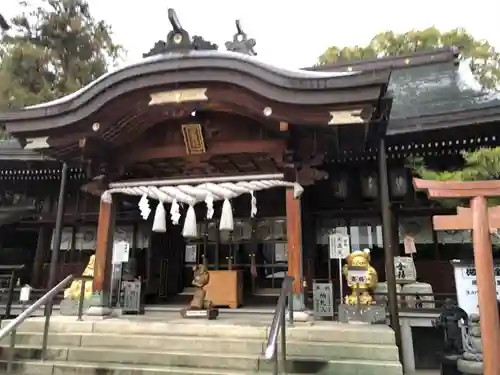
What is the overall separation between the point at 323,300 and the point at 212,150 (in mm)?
3332

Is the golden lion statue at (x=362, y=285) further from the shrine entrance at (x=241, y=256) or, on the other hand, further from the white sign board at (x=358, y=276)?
the shrine entrance at (x=241, y=256)

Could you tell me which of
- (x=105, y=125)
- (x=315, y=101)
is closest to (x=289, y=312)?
(x=315, y=101)

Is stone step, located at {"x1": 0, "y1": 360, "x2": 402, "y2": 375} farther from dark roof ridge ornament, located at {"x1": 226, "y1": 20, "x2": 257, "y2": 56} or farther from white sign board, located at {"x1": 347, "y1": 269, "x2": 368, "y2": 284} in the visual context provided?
dark roof ridge ornament, located at {"x1": 226, "y1": 20, "x2": 257, "y2": 56}

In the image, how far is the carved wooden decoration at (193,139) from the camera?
7547 millimetres

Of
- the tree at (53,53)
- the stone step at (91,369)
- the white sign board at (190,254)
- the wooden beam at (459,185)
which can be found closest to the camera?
the wooden beam at (459,185)

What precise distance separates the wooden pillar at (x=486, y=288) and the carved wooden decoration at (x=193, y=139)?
4.62m

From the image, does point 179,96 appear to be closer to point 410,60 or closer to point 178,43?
point 178,43

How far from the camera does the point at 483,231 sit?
4.34 meters

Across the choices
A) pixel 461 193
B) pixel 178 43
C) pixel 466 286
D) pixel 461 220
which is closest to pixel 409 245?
pixel 466 286

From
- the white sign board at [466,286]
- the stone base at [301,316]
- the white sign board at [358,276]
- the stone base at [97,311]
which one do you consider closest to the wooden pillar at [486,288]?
the white sign board at [466,286]

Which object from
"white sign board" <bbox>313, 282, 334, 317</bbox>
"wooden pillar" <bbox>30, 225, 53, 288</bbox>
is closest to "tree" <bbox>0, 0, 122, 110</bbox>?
"wooden pillar" <bbox>30, 225, 53, 288</bbox>

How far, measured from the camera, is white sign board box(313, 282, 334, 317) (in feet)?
24.2

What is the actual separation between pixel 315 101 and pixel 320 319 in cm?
376

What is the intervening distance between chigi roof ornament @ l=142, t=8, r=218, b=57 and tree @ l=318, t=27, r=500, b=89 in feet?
50.8
